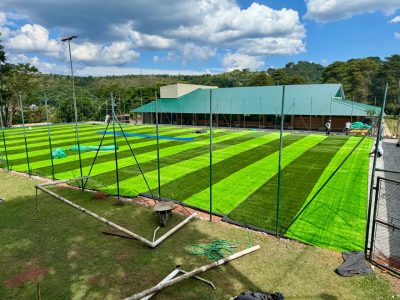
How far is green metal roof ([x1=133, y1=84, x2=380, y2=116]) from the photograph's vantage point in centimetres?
3491

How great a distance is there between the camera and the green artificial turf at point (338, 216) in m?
8.02

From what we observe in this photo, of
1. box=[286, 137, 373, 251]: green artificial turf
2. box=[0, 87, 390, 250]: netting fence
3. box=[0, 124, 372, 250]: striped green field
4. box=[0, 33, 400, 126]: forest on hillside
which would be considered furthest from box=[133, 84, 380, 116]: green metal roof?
box=[286, 137, 373, 251]: green artificial turf

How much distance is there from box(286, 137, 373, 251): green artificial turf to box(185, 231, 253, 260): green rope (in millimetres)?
1787

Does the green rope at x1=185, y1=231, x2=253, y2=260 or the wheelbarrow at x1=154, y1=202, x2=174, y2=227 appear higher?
the wheelbarrow at x1=154, y1=202, x2=174, y2=227

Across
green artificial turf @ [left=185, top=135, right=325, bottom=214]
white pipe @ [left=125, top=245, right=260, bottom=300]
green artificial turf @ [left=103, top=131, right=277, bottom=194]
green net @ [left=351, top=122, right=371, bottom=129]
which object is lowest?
green artificial turf @ [left=103, top=131, right=277, bottom=194]

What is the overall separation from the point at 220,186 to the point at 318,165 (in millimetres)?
7012

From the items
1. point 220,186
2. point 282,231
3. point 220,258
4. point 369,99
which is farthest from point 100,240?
point 369,99

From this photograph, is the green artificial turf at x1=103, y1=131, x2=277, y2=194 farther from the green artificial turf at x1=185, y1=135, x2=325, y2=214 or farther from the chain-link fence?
the chain-link fence

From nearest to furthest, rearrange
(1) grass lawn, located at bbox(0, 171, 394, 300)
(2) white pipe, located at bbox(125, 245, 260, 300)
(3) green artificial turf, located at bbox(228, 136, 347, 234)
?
(2) white pipe, located at bbox(125, 245, 260, 300) < (1) grass lawn, located at bbox(0, 171, 394, 300) < (3) green artificial turf, located at bbox(228, 136, 347, 234)

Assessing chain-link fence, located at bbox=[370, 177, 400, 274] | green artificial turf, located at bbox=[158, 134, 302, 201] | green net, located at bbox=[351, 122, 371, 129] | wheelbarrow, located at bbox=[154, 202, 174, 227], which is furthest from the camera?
green net, located at bbox=[351, 122, 371, 129]

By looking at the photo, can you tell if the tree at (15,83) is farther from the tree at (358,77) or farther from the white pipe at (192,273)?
the tree at (358,77)

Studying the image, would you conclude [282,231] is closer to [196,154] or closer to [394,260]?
[394,260]

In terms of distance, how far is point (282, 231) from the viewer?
8562 millimetres

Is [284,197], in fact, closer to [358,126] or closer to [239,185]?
[239,185]
